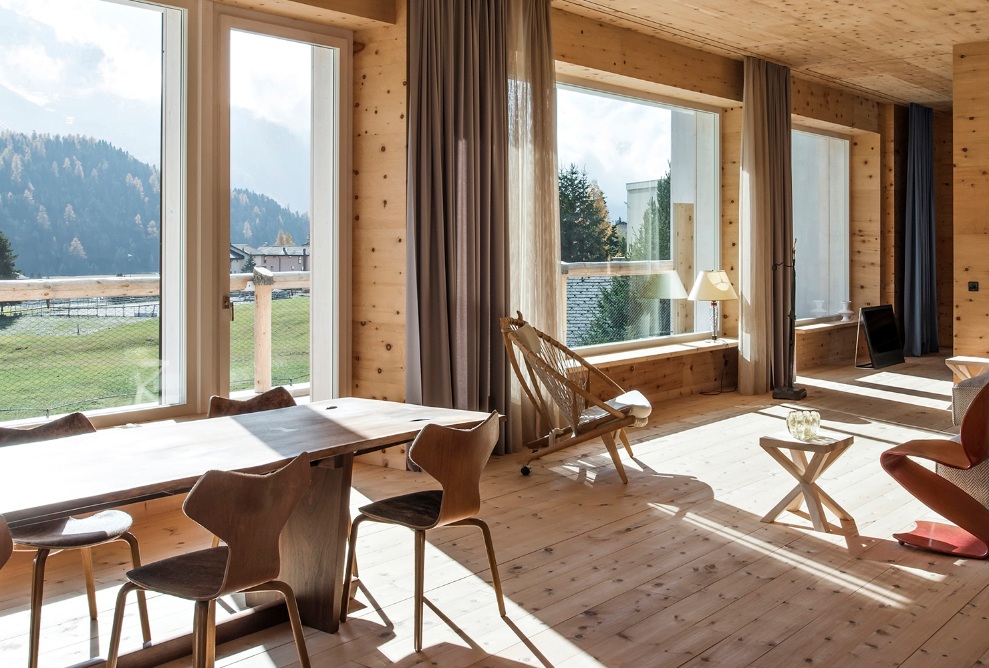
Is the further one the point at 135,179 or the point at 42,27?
the point at 135,179

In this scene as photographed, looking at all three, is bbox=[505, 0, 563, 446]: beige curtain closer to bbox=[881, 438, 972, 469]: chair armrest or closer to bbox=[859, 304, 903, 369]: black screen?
bbox=[881, 438, 972, 469]: chair armrest

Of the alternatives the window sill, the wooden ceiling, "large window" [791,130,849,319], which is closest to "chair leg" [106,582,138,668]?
the window sill

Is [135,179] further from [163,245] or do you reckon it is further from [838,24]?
[838,24]

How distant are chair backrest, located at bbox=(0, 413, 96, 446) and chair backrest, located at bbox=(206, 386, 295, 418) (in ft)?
1.51

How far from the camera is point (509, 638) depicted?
311 centimetres

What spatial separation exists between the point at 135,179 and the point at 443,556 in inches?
94.7

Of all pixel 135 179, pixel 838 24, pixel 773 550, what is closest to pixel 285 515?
pixel 773 550

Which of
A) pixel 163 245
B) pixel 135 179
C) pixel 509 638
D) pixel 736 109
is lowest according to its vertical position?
pixel 509 638

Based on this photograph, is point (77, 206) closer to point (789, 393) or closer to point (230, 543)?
point (230, 543)

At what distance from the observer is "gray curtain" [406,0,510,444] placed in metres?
5.36

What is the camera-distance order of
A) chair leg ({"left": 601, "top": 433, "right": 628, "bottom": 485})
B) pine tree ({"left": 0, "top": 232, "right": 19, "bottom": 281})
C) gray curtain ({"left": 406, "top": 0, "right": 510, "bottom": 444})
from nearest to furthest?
pine tree ({"left": 0, "top": 232, "right": 19, "bottom": 281}), chair leg ({"left": 601, "top": 433, "right": 628, "bottom": 485}), gray curtain ({"left": 406, "top": 0, "right": 510, "bottom": 444})

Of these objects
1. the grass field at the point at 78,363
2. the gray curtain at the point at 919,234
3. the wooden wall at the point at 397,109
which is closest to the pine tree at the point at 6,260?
the grass field at the point at 78,363

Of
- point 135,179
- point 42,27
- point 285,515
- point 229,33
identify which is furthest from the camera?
point 229,33

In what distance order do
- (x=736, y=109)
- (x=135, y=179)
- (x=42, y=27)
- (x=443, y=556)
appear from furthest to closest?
(x=736, y=109)
(x=135, y=179)
(x=42, y=27)
(x=443, y=556)
